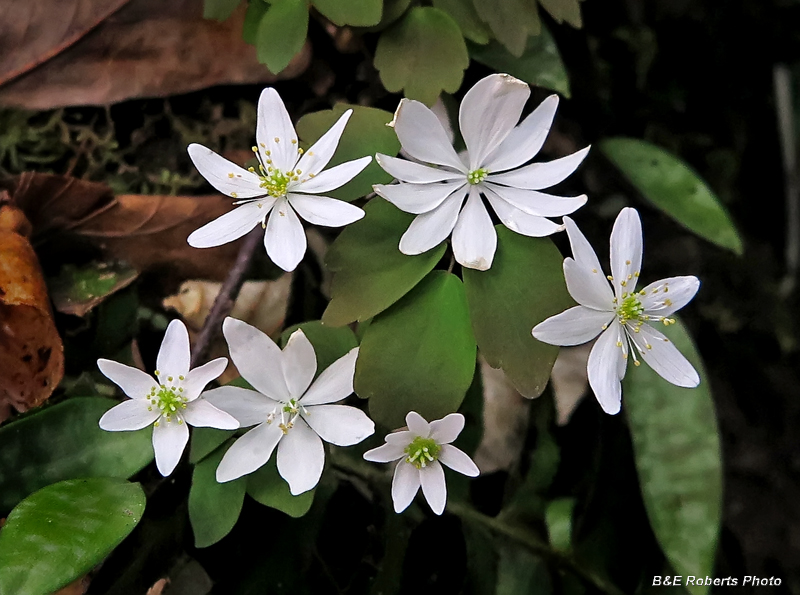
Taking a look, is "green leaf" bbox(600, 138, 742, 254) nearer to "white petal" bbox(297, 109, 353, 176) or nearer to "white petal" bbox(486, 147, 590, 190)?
"white petal" bbox(486, 147, 590, 190)

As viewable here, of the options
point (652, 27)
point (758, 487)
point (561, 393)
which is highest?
point (652, 27)

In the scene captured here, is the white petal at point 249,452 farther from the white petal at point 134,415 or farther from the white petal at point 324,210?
the white petal at point 324,210

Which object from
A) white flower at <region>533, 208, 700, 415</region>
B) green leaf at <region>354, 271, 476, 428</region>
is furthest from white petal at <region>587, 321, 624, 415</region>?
green leaf at <region>354, 271, 476, 428</region>

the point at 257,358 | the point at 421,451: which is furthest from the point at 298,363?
the point at 421,451

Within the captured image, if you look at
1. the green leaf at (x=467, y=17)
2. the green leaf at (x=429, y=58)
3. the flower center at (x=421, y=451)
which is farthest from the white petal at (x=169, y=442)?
the green leaf at (x=467, y=17)

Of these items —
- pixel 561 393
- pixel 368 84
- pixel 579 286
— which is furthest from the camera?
pixel 561 393

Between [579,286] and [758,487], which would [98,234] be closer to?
[579,286]

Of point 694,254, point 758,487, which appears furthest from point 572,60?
point 758,487
